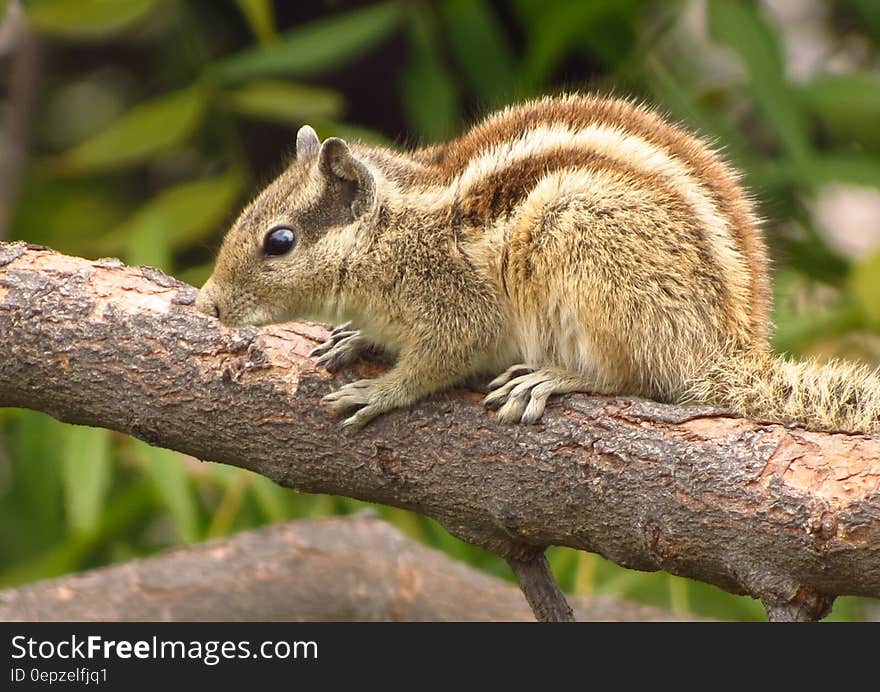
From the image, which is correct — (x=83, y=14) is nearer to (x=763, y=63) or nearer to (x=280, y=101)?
(x=280, y=101)

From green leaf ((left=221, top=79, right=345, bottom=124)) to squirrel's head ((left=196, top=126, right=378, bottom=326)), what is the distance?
154 cm

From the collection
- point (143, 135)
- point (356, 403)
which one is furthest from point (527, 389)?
point (143, 135)

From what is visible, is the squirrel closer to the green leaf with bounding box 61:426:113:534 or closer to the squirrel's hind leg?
the squirrel's hind leg

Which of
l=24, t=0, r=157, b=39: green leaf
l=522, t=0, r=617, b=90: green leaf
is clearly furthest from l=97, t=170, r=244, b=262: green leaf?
l=522, t=0, r=617, b=90: green leaf

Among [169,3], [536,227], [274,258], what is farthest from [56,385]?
[169,3]

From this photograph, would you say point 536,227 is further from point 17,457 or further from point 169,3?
point 169,3

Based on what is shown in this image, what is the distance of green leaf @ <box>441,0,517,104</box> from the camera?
4.89 meters

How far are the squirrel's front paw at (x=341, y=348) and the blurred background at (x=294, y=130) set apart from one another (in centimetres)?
129

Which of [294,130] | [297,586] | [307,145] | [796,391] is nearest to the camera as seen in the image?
[796,391]

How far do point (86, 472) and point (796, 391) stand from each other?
2.35 metres

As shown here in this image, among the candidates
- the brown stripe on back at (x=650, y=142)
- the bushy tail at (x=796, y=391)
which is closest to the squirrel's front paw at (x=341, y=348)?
the brown stripe on back at (x=650, y=142)

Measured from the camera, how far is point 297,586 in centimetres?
365

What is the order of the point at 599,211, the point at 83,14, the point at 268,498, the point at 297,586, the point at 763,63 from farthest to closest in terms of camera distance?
the point at 763,63 → the point at 83,14 → the point at 268,498 → the point at 297,586 → the point at 599,211
